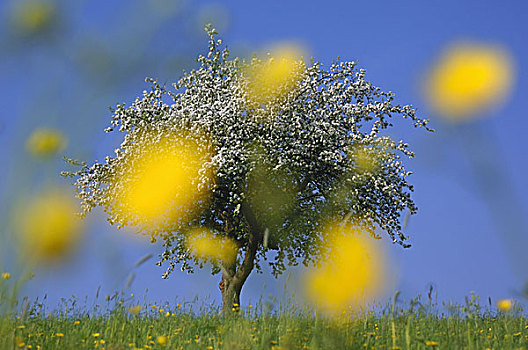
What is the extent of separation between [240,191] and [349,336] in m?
7.06

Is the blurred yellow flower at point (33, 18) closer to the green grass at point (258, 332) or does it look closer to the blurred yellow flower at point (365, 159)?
the green grass at point (258, 332)

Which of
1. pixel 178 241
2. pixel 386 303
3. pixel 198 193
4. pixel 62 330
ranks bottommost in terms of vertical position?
pixel 62 330

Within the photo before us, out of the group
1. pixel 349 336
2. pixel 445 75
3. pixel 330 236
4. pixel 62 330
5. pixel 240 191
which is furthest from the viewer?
pixel 330 236

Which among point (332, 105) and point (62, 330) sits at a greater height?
point (332, 105)

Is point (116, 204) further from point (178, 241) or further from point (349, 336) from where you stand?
point (349, 336)

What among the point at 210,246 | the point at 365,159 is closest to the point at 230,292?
the point at 210,246

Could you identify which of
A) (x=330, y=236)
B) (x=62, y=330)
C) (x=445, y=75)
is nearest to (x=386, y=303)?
(x=62, y=330)

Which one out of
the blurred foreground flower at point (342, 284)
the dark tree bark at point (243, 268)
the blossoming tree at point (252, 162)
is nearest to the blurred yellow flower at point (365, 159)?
the blossoming tree at point (252, 162)

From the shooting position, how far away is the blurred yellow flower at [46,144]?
216cm

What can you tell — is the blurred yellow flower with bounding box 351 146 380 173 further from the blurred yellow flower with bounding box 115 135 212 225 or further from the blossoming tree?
the blurred yellow flower with bounding box 115 135 212 225

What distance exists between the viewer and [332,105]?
11492 millimetres

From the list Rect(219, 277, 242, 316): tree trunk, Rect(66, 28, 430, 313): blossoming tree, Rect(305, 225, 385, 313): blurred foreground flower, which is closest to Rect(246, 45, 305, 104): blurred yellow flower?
Rect(66, 28, 430, 313): blossoming tree

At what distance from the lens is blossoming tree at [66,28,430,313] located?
35.4 ft

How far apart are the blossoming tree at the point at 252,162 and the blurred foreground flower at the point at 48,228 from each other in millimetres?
8014
